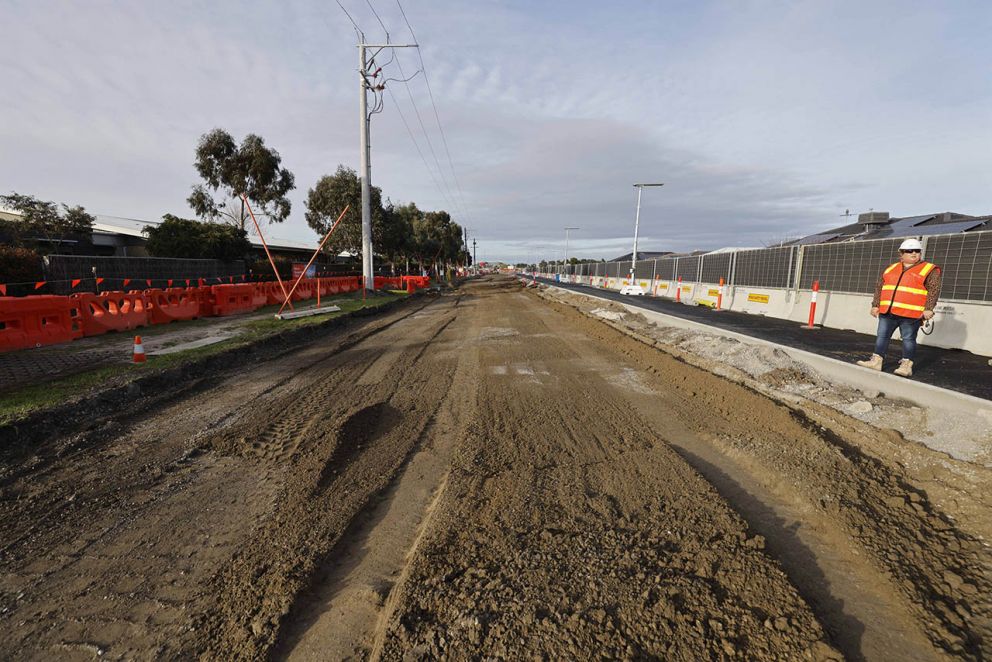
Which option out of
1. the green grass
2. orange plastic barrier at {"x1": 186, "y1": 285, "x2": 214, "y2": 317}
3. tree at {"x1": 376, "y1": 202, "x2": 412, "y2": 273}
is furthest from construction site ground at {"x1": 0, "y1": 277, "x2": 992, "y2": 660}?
tree at {"x1": 376, "y1": 202, "x2": 412, "y2": 273}

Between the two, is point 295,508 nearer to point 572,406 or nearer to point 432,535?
point 432,535

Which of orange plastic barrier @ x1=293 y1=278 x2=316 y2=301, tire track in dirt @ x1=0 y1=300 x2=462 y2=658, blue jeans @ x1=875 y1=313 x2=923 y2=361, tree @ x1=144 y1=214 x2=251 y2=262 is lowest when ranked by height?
tire track in dirt @ x1=0 y1=300 x2=462 y2=658

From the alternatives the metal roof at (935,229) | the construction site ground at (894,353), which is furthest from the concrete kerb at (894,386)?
the metal roof at (935,229)

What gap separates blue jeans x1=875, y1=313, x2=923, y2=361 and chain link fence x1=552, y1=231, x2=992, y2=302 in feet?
14.6

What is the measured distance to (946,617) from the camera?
7.14ft

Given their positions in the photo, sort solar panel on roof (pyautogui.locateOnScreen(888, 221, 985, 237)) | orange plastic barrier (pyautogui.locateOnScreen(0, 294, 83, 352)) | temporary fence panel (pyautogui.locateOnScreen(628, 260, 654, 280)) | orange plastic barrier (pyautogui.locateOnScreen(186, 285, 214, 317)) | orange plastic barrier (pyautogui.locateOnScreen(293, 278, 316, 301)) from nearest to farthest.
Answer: orange plastic barrier (pyautogui.locateOnScreen(0, 294, 83, 352))
orange plastic barrier (pyautogui.locateOnScreen(186, 285, 214, 317))
orange plastic barrier (pyautogui.locateOnScreen(293, 278, 316, 301))
solar panel on roof (pyautogui.locateOnScreen(888, 221, 985, 237))
temporary fence panel (pyautogui.locateOnScreen(628, 260, 654, 280))

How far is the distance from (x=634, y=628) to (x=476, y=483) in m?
1.61

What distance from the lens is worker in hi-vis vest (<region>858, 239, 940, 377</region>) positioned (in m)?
5.28

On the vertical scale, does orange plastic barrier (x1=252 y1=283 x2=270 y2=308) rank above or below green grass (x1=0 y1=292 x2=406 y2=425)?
above

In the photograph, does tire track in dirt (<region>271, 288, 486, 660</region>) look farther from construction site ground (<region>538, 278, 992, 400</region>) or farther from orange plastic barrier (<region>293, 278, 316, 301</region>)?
orange plastic barrier (<region>293, 278, 316, 301</region>)

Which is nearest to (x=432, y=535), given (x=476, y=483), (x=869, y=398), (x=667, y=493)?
(x=476, y=483)

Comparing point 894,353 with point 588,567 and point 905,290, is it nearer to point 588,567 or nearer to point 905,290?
point 905,290

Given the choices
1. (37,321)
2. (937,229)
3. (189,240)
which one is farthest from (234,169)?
(937,229)

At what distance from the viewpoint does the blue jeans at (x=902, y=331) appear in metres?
5.46
